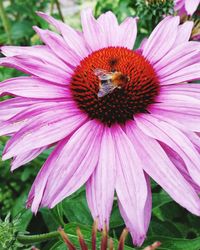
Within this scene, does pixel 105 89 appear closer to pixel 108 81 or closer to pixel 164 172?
pixel 108 81

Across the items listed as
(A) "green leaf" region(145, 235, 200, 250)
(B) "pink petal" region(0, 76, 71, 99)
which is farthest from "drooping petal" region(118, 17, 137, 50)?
(A) "green leaf" region(145, 235, 200, 250)

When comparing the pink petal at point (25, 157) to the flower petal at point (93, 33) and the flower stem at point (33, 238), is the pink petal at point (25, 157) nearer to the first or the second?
the flower stem at point (33, 238)

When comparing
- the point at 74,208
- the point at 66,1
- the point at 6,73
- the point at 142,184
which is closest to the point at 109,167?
the point at 142,184

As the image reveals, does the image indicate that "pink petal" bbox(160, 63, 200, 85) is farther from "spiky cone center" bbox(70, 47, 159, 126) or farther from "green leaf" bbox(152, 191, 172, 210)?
"green leaf" bbox(152, 191, 172, 210)

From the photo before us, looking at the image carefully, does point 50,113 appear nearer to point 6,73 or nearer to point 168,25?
point 168,25

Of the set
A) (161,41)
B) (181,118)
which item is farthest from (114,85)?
(161,41)

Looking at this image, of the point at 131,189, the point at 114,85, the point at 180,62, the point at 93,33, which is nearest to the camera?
the point at 131,189

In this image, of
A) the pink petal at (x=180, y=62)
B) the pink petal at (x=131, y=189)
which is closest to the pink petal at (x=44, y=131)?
the pink petal at (x=131, y=189)
